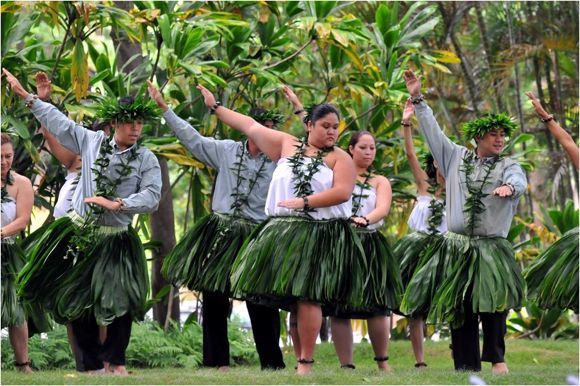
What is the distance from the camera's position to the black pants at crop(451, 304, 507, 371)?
683cm

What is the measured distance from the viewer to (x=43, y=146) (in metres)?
9.03

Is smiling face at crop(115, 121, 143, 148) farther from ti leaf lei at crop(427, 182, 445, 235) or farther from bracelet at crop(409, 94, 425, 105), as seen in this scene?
ti leaf lei at crop(427, 182, 445, 235)

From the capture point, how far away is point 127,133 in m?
6.86

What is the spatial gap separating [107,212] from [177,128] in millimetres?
759

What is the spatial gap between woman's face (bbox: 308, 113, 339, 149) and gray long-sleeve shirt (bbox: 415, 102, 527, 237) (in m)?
0.57

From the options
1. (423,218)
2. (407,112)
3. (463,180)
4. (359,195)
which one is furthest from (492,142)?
(423,218)

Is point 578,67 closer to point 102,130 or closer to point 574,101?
point 574,101

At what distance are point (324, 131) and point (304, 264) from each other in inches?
28.3

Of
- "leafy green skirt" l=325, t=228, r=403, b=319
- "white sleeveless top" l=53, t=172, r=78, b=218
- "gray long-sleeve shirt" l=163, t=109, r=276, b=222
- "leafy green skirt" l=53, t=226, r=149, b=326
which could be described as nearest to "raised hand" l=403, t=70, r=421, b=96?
"leafy green skirt" l=325, t=228, r=403, b=319

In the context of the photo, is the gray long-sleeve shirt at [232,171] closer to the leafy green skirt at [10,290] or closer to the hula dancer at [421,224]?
the hula dancer at [421,224]

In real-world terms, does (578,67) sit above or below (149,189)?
above

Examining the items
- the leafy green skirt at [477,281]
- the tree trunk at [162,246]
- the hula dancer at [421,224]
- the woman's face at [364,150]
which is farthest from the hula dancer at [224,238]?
the tree trunk at [162,246]

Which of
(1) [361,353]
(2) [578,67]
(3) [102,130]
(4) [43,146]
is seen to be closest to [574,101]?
(2) [578,67]

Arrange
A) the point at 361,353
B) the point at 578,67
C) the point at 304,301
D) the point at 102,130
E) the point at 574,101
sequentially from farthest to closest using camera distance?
the point at 574,101, the point at 578,67, the point at 361,353, the point at 102,130, the point at 304,301
